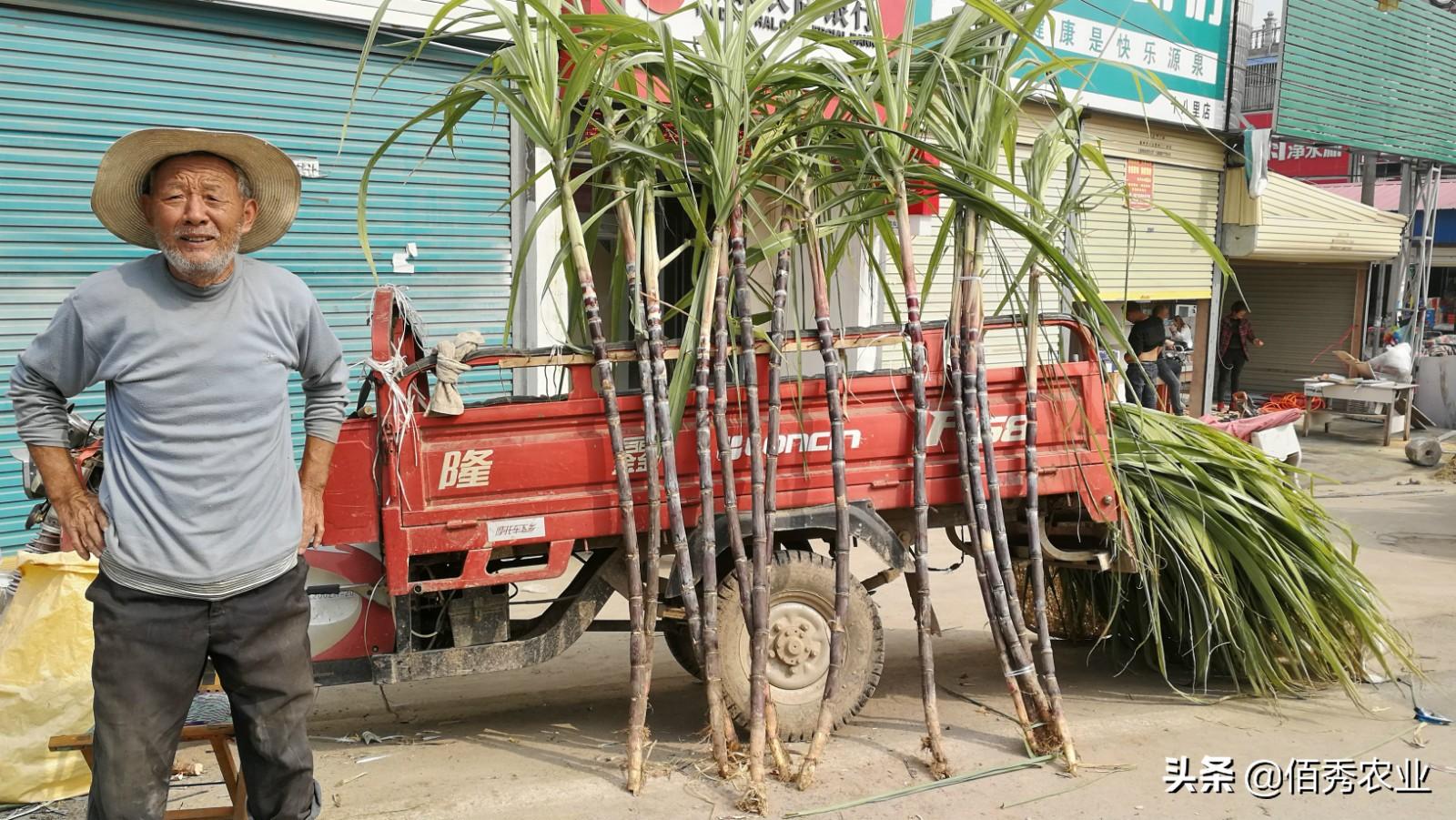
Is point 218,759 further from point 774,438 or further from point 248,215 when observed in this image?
point 774,438

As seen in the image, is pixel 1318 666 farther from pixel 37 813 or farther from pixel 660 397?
pixel 37 813

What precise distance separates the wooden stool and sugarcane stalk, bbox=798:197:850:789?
1700 mm

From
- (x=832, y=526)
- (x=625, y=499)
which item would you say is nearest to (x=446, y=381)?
(x=625, y=499)

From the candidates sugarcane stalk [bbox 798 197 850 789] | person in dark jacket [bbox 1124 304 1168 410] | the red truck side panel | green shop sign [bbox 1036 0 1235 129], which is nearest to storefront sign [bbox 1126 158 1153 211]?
green shop sign [bbox 1036 0 1235 129]

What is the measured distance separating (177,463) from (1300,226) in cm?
1485

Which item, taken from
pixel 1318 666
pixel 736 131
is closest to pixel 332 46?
pixel 736 131

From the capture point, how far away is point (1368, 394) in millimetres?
13469

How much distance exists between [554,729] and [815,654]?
A: 41.5 inches

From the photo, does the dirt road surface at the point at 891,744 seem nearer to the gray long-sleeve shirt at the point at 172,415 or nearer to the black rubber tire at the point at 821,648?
the black rubber tire at the point at 821,648

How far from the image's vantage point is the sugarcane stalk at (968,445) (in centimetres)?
401

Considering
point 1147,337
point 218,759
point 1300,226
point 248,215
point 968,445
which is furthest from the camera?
point 1300,226

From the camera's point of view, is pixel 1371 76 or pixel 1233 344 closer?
pixel 1371 76

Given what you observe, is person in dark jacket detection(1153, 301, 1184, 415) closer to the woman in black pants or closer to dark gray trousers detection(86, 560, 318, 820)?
the woman in black pants

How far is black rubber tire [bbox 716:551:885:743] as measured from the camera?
405 cm
